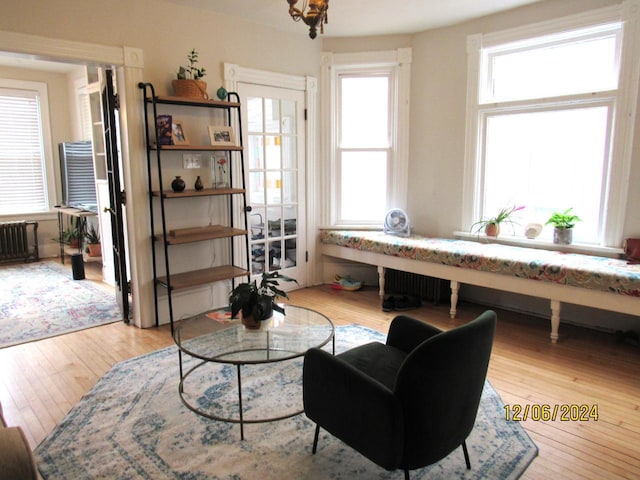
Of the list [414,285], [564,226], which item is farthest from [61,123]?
[564,226]

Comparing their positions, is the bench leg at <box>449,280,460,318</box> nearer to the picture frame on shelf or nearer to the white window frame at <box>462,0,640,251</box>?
→ the white window frame at <box>462,0,640,251</box>

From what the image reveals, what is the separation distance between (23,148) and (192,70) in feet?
13.3

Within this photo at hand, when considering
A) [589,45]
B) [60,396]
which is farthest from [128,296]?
[589,45]

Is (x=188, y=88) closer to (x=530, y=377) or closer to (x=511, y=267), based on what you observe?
(x=511, y=267)

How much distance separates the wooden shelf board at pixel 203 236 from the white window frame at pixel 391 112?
1.32 m

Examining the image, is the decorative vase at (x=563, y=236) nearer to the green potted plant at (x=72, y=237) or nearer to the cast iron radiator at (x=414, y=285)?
the cast iron radiator at (x=414, y=285)

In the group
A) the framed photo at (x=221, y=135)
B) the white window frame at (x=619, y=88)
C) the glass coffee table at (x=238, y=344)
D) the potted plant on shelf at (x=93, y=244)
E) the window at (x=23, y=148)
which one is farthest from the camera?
the window at (x=23, y=148)

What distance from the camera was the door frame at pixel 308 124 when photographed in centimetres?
415

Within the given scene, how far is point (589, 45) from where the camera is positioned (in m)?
3.57

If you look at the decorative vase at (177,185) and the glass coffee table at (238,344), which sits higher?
the decorative vase at (177,185)

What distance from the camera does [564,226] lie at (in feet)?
12.1

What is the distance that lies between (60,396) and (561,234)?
3772mm

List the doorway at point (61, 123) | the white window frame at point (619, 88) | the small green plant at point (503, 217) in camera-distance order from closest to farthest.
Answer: the white window frame at point (619, 88) → the small green plant at point (503, 217) → the doorway at point (61, 123)
